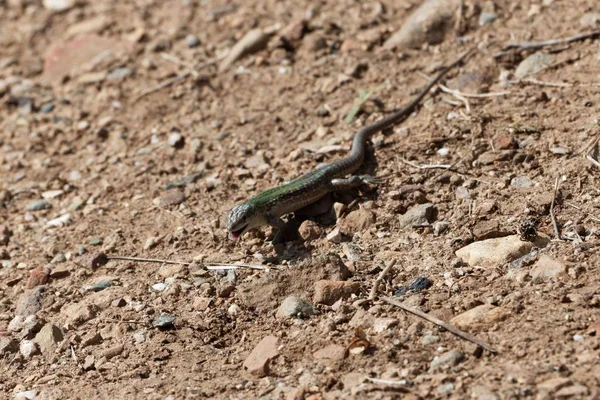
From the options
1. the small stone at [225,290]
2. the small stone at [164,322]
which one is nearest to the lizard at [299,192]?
the small stone at [225,290]

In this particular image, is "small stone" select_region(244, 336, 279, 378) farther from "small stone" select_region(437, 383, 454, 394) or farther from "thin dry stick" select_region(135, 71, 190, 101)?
"thin dry stick" select_region(135, 71, 190, 101)

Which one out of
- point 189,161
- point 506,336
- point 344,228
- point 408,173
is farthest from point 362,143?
point 506,336

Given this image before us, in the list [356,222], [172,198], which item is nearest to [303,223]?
[356,222]

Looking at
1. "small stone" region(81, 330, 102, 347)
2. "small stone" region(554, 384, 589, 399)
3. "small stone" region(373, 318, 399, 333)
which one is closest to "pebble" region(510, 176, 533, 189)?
"small stone" region(373, 318, 399, 333)

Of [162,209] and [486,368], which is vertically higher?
[162,209]

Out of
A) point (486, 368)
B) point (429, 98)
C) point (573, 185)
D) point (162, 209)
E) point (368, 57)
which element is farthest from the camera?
Answer: point (368, 57)

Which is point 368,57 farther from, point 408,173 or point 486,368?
point 486,368
